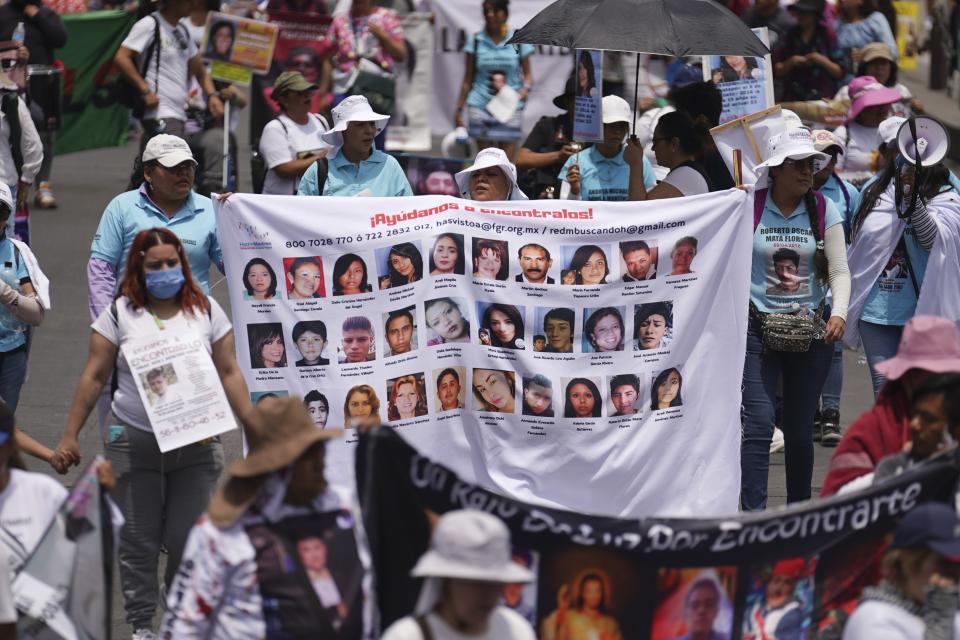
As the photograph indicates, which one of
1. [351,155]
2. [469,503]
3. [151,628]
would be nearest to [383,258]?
[351,155]

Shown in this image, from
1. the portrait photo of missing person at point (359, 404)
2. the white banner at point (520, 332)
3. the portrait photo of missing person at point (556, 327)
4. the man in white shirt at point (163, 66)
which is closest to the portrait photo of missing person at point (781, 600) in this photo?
the white banner at point (520, 332)

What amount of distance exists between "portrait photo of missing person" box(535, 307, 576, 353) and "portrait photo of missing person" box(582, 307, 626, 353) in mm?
65

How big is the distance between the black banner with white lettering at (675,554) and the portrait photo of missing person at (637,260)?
7.97 feet

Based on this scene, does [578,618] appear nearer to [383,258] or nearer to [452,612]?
[452,612]

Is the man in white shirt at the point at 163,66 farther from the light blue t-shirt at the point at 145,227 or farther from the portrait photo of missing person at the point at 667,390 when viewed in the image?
the portrait photo of missing person at the point at 667,390

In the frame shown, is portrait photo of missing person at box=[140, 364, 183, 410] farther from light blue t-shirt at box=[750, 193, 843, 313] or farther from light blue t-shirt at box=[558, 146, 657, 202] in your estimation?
light blue t-shirt at box=[558, 146, 657, 202]

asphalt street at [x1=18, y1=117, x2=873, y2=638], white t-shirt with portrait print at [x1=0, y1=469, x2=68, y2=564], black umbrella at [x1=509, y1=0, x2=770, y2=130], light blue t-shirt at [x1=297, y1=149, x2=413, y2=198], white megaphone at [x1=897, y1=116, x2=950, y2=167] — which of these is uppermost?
black umbrella at [x1=509, y1=0, x2=770, y2=130]

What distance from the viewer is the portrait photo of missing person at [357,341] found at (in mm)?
7531

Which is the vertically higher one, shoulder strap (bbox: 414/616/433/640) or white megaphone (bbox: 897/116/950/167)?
white megaphone (bbox: 897/116/950/167)

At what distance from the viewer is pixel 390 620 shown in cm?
519

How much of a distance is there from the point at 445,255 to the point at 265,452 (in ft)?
9.09

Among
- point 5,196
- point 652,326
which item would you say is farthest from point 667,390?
point 5,196

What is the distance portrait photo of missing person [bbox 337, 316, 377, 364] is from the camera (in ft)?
24.7

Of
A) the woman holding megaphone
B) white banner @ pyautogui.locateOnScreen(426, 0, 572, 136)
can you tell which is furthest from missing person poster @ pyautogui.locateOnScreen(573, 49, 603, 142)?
white banner @ pyautogui.locateOnScreen(426, 0, 572, 136)
